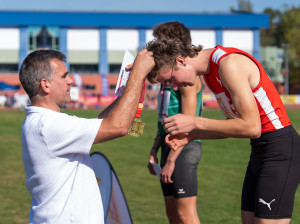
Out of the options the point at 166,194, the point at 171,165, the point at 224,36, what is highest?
the point at 224,36

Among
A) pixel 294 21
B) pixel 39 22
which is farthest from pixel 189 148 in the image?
pixel 294 21

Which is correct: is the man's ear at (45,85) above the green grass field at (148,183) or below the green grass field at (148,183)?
above

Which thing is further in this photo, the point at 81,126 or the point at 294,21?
the point at 294,21

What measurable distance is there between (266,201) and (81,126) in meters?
1.60

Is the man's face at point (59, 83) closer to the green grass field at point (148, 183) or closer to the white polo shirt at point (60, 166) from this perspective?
the white polo shirt at point (60, 166)

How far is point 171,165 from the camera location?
198 inches

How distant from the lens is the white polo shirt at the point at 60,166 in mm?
3248

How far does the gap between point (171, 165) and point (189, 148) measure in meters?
0.29

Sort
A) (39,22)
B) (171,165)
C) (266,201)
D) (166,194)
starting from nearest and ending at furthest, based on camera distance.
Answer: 1. (266,201)
2. (171,165)
3. (166,194)
4. (39,22)

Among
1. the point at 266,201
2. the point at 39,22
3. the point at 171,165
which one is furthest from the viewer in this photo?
the point at 39,22

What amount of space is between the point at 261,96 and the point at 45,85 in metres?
1.55

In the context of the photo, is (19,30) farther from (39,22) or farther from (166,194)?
(166,194)

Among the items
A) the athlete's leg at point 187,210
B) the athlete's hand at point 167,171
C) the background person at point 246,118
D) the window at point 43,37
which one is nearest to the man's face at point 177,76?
the background person at point 246,118

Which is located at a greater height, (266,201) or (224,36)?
(224,36)
